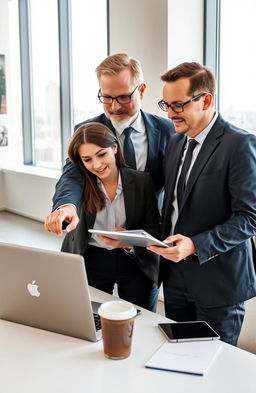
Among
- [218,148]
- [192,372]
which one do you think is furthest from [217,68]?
[192,372]

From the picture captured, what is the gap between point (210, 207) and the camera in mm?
1817

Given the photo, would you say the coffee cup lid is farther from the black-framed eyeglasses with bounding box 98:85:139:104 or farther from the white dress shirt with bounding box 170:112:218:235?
the black-framed eyeglasses with bounding box 98:85:139:104

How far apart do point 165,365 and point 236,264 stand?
0.61 m

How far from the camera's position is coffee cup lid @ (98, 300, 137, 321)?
132 centimetres

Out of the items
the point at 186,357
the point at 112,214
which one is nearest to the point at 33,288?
the point at 186,357

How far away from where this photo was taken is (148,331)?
5.22ft

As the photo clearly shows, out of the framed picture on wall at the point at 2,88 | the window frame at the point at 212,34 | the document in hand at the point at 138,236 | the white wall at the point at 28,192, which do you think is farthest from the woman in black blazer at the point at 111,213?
the framed picture on wall at the point at 2,88

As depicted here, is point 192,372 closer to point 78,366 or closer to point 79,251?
point 78,366

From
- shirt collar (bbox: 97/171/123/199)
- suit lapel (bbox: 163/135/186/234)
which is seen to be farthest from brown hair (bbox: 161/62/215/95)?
shirt collar (bbox: 97/171/123/199)

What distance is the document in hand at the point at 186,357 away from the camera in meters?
1.34

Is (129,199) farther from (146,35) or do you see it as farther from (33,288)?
(146,35)

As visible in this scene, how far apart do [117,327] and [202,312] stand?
2.09 ft

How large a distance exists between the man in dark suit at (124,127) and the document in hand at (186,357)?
2.04 ft

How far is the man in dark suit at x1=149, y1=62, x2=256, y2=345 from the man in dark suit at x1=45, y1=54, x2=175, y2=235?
0.88 ft
